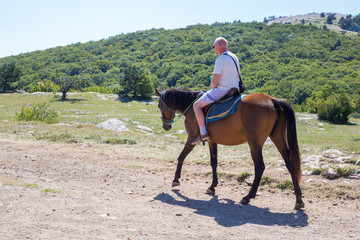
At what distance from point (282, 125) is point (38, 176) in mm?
7776

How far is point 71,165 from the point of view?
11328mm

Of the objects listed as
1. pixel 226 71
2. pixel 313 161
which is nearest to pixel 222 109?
pixel 226 71

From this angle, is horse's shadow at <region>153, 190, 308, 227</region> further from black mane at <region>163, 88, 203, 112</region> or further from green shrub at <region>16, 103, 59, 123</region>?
green shrub at <region>16, 103, 59, 123</region>

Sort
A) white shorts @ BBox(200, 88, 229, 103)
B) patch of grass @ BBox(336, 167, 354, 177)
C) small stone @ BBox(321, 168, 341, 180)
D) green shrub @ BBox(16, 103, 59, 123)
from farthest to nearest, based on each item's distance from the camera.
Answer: green shrub @ BBox(16, 103, 59, 123), small stone @ BBox(321, 168, 341, 180), patch of grass @ BBox(336, 167, 354, 177), white shorts @ BBox(200, 88, 229, 103)

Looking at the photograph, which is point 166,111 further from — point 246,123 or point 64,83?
point 64,83

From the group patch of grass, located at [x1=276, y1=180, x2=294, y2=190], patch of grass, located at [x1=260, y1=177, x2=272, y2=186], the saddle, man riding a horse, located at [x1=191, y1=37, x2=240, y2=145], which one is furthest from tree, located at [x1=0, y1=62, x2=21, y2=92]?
patch of grass, located at [x1=276, y1=180, x2=294, y2=190]

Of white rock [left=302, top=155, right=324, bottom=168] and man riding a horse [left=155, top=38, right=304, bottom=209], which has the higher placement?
man riding a horse [left=155, top=38, right=304, bottom=209]

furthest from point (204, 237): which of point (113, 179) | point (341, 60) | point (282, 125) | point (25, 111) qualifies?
point (341, 60)

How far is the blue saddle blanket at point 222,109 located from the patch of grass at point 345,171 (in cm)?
373

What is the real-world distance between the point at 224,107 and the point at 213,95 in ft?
1.70

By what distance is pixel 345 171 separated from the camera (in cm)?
862

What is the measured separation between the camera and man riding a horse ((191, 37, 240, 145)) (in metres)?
7.97

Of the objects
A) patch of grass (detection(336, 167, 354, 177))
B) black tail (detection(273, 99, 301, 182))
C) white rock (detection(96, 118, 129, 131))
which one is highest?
black tail (detection(273, 99, 301, 182))

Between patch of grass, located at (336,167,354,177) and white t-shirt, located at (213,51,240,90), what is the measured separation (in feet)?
12.9
